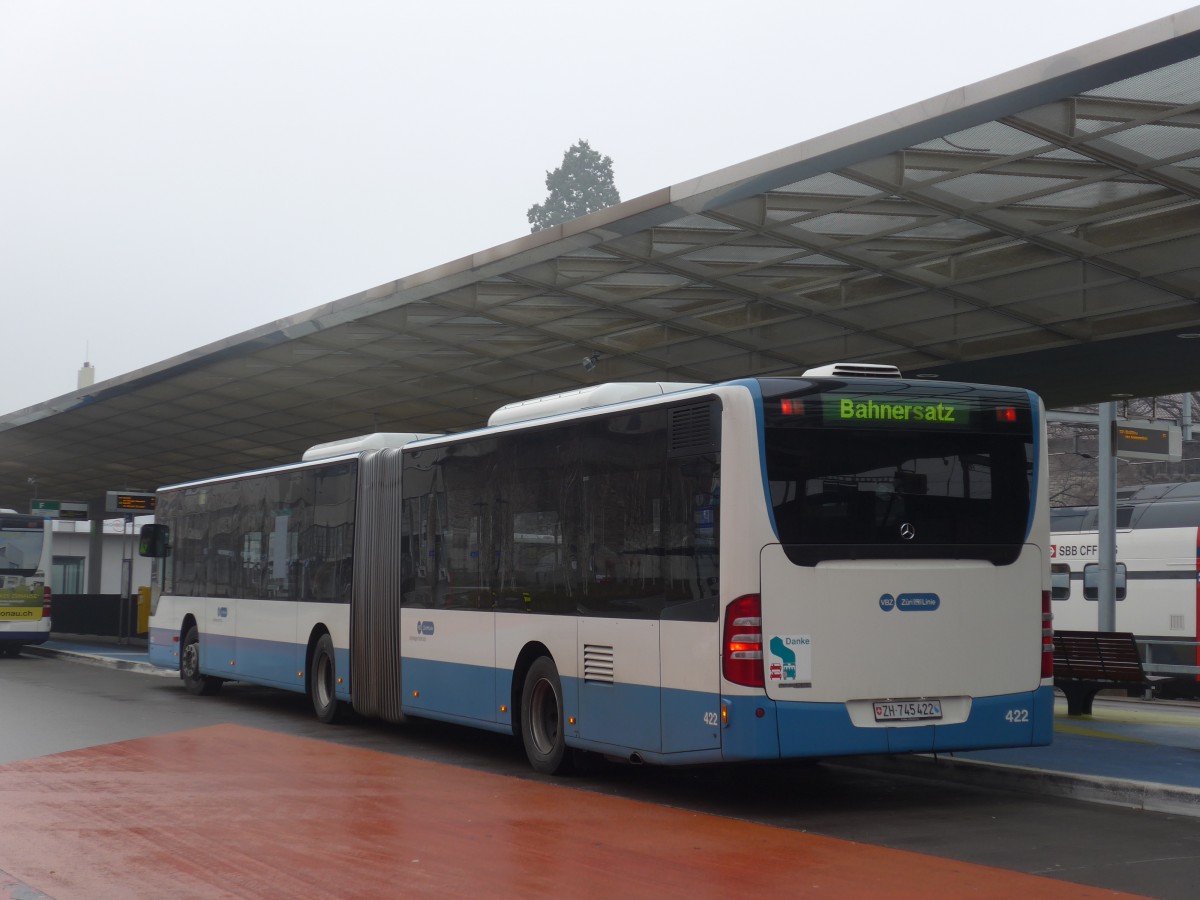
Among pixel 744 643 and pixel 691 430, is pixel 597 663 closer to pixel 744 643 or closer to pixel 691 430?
pixel 744 643

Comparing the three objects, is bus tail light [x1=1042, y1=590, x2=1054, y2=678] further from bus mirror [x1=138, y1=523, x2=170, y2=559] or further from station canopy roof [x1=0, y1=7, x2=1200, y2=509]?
bus mirror [x1=138, y1=523, x2=170, y2=559]

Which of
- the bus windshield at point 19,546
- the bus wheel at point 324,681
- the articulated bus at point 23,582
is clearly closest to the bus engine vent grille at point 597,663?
the bus wheel at point 324,681

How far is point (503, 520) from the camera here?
13656 millimetres

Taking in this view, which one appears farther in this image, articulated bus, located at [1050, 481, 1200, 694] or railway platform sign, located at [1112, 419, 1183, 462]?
articulated bus, located at [1050, 481, 1200, 694]

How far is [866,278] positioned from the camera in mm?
17938

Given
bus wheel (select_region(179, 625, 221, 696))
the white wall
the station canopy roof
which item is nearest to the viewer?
the station canopy roof

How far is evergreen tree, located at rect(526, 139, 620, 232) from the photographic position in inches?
3639

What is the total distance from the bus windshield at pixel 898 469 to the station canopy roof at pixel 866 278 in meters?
2.55

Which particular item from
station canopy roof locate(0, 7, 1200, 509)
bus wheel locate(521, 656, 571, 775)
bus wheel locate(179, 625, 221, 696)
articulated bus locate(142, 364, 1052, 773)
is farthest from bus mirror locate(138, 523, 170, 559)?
bus wheel locate(521, 656, 571, 775)

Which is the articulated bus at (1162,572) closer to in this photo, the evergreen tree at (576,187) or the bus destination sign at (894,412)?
the bus destination sign at (894,412)

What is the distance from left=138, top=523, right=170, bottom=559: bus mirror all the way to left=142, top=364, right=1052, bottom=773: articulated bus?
11.2 meters

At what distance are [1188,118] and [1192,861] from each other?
6082 millimetres

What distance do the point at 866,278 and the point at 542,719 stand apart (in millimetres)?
7610

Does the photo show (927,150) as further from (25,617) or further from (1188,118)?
(25,617)
